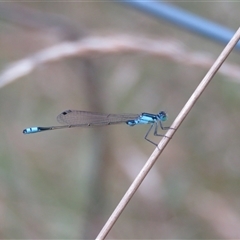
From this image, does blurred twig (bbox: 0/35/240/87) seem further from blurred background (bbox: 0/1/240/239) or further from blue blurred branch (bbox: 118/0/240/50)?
blurred background (bbox: 0/1/240/239)

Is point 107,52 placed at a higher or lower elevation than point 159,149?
higher

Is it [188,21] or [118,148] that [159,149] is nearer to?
[188,21]

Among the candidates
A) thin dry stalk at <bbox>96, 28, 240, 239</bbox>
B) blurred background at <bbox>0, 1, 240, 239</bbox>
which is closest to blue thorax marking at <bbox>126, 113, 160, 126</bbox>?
blurred background at <bbox>0, 1, 240, 239</bbox>

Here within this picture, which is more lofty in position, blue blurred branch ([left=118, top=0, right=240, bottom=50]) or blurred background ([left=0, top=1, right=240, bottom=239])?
blue blurred branch ([left=118, top=0, right=240, bottom=50])

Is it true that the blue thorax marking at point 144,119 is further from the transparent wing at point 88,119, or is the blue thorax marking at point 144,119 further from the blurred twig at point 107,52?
the blurred twig at point 107,52

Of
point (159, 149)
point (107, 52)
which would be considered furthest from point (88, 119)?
point (159, 149)

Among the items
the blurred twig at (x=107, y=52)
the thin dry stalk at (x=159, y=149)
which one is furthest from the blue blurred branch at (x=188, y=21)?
the thin dry stalk at (x=159, y=149)

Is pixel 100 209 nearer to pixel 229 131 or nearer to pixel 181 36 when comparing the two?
pixel 229 131

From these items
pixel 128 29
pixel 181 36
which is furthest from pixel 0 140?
pixel 181 36

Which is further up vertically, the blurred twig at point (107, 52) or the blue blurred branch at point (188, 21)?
the blue blurred branch at point (188, 21)
